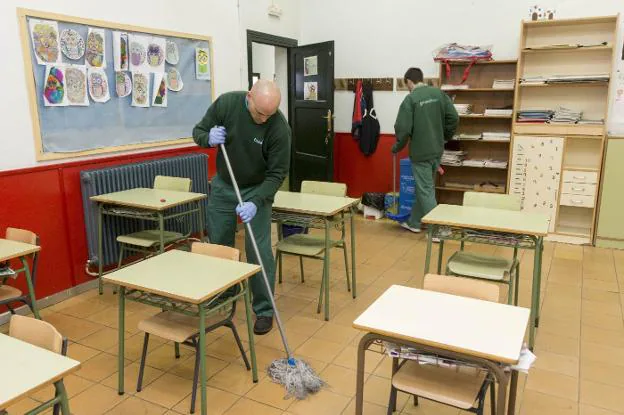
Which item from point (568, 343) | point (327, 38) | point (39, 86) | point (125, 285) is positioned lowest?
point (568, 343)

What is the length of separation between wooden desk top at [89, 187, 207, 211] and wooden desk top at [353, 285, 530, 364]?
6.88 feet

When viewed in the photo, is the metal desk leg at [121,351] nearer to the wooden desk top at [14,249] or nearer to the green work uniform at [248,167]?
the wooden desk top at [14,249]

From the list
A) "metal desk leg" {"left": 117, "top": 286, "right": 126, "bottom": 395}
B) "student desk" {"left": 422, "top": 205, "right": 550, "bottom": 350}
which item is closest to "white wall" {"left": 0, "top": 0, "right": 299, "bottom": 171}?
"metal desk leg" {"left": 117, "top": 286, "right": 126, "bottom": 395}

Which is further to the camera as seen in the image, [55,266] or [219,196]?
[55,266]

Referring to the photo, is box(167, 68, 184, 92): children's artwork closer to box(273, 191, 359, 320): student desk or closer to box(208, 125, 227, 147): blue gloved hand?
box(273, 191, 359, 320): student desk

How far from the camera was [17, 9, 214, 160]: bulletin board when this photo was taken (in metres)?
3.62

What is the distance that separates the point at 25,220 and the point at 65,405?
2362 millimetres

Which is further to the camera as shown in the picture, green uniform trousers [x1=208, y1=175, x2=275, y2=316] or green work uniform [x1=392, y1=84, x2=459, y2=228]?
green work uniform [x1=392, y1=84, x2=459, y2=228]

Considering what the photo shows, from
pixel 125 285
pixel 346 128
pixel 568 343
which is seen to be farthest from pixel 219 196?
pixel 346 128

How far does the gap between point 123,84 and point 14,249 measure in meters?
1.96

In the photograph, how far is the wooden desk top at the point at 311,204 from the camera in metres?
3.43

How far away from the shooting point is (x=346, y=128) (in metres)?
6.87

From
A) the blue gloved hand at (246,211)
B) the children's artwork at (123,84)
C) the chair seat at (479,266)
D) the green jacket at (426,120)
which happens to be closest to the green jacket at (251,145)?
the blue gloved hand at (246,211)

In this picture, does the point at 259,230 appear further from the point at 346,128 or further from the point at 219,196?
the point at 346,128
